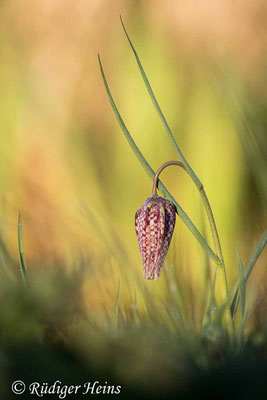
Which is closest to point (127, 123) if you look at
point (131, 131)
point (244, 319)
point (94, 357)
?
point (131, 131)

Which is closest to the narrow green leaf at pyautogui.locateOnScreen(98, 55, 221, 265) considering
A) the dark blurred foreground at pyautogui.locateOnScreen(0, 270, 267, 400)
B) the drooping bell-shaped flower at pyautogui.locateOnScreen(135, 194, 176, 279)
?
the drooping bell-shaped flower at pyautogui.locateOnScreen(135, 194, 176, 279)

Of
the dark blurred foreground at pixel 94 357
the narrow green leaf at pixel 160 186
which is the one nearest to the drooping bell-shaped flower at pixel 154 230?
the narrow green leaf at pixel 160 186

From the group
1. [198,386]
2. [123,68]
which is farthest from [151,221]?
[198,386]

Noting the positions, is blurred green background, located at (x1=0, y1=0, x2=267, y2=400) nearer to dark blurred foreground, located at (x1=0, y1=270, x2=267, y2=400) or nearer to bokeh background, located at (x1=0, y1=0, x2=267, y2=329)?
bokeh background, located at (x1=0, y1=0, x2=267, y2=329)

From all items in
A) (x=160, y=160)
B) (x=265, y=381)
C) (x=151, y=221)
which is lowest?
(x=265, y=381)

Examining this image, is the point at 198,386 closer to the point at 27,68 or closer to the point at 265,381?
the point at 265,381

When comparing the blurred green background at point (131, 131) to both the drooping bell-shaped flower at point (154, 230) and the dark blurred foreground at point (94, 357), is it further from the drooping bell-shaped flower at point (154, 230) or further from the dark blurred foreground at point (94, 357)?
the dark blurred foreground at point (94, 357)
